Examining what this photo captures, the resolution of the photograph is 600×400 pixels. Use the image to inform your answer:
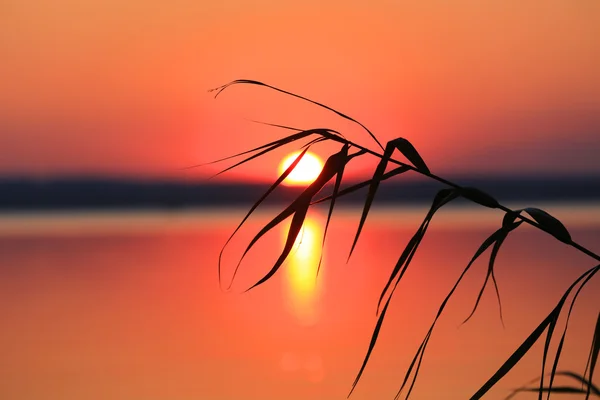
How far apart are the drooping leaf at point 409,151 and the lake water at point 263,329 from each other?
143 centimetres

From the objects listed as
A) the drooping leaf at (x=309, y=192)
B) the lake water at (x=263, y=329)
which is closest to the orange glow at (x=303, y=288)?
the lake water at (x=263, y=329)

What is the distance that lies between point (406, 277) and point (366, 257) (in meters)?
2.82

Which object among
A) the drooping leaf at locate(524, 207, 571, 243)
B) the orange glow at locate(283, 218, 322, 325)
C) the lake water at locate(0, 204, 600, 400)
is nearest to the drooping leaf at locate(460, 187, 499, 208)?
the drooping leaf at locate(524, 207, 571, 243)

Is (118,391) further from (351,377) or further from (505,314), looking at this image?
(505,314)

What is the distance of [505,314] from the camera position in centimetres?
659

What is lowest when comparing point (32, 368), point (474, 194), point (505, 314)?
point (32, 368)

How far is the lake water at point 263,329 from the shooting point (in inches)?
181

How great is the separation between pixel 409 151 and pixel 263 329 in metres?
5.61

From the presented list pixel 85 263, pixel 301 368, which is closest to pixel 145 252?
pixel 85 263

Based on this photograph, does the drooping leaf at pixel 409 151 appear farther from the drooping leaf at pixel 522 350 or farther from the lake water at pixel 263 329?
the lake water at pixel 263 329

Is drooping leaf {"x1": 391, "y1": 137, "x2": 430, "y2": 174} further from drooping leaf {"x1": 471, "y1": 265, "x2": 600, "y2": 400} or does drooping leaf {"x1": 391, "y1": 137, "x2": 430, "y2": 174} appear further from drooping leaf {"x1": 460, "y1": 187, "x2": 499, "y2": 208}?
drooping leaf {"x1": 471, "y1": 265, "x2": 600, "y2": 400}

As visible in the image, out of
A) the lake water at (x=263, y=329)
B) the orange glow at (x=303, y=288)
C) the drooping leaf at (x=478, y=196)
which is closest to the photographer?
the drooping leaf at (x=478, y=196)

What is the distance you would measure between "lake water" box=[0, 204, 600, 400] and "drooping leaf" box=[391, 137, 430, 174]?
143 cm

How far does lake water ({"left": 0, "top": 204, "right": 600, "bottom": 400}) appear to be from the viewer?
461cm
